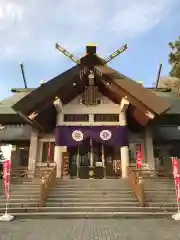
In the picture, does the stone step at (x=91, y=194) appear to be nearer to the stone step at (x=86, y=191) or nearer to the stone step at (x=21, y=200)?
the stone step at (x=86, y=191)

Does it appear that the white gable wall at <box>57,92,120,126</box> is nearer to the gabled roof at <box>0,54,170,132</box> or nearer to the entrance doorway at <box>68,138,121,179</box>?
the gabled roof at <box>0,54,170,132</box>

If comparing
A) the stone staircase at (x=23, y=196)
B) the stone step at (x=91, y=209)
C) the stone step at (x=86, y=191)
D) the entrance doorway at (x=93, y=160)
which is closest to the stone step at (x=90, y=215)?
the stone step at (x=91, y=209)

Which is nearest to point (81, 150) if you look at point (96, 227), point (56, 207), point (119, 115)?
point (119, 115)

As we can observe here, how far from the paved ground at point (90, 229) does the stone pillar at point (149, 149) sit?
24.4ft

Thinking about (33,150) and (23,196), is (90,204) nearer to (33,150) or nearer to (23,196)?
(23,196)

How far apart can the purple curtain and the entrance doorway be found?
30.7 inches

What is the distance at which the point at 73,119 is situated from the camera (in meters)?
15.7

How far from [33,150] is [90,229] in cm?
984

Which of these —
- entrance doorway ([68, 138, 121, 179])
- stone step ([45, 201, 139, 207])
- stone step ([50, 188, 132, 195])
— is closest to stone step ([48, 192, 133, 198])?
stone step ([50, 188, 132, 195])

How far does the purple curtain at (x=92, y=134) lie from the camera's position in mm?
14727

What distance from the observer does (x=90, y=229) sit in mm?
7410

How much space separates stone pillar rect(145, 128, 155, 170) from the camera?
15.9m

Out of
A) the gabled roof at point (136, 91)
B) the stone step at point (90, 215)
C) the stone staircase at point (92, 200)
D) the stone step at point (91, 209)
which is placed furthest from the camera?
the gabled roof at point (136, 91)

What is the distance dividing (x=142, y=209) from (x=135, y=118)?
24.3 ft
